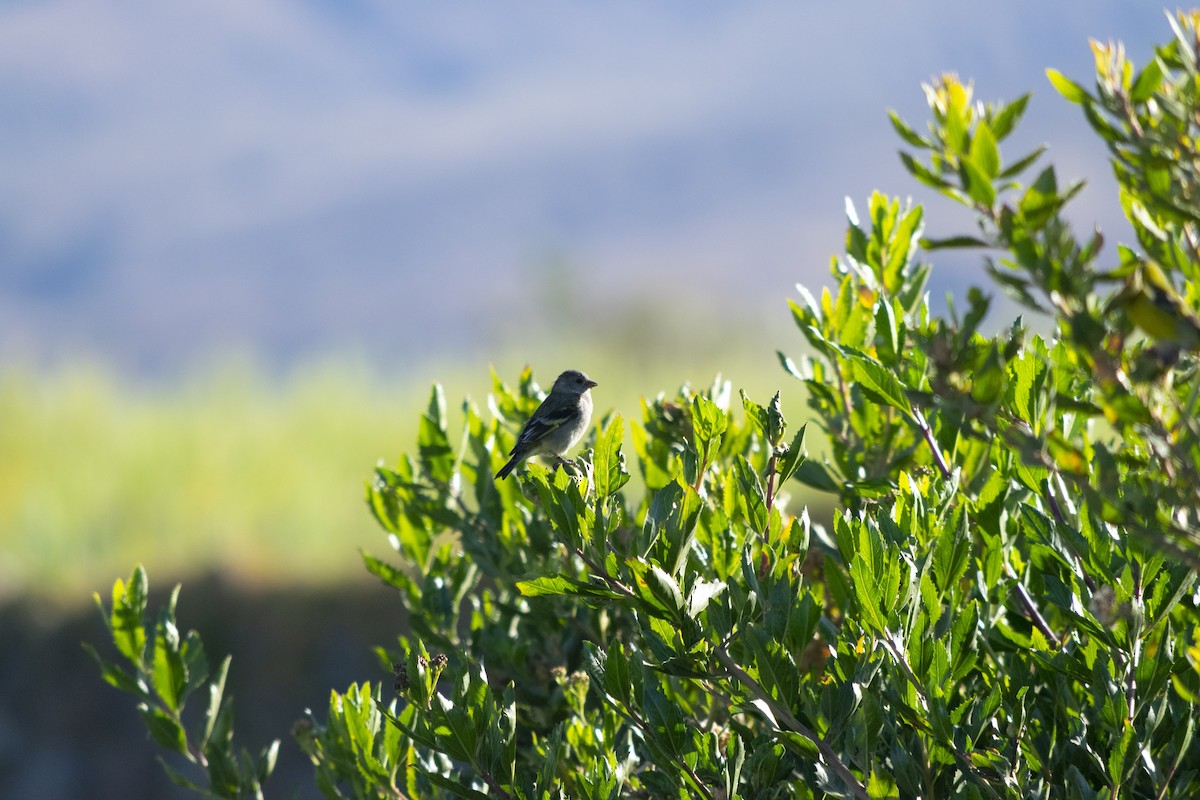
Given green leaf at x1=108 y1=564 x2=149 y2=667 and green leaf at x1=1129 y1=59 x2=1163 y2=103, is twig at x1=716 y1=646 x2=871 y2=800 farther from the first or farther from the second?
green leaf at x1=108 y1=564 x2=149 y2=667

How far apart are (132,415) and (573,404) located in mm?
13209

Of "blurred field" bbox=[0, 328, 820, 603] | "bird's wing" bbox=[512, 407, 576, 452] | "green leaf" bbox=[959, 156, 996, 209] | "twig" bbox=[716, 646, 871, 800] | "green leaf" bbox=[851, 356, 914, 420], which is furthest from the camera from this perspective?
"blurred field" bbox=[0, 328, 820, 603]

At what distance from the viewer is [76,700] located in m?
11.1

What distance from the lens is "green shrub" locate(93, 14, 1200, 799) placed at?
1261mm

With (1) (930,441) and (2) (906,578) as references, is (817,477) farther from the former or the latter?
(2) (906,578)

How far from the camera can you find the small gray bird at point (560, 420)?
4.02 meters

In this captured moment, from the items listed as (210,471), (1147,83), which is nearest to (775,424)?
(1147,83)

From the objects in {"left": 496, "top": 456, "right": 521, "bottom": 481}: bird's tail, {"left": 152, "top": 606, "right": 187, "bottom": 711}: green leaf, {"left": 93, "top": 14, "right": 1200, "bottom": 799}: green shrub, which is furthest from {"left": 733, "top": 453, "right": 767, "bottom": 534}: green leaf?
{"left": 152, "top": 606, "right": 187, "bottom": 711}: green leaf

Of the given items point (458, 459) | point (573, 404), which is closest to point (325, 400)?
point (573, 404)

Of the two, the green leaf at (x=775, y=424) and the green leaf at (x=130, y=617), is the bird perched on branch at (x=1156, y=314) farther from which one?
the green leaf at (x=130, y=617)

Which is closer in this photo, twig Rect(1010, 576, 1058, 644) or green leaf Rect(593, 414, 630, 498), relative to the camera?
green leaf Rect(593, 414, 630, 498)

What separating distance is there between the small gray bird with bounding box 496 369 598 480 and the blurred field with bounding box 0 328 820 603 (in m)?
6.32

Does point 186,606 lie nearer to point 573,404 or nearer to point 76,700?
point 76,700

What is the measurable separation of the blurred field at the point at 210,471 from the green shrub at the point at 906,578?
362 inches
